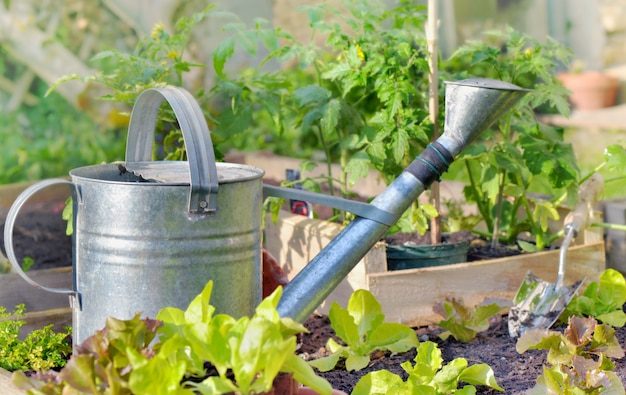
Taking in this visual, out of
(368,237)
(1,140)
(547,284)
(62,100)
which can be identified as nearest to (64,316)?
(368,237)

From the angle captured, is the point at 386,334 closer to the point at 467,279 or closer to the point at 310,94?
the point at 467,279

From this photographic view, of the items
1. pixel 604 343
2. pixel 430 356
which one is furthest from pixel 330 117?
pixel 604 343

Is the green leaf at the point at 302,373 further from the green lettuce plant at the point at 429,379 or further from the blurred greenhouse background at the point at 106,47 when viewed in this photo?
the blurred greenhouse background at the point at 106,47

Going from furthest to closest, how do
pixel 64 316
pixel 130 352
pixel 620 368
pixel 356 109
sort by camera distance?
pixel 356 109 < pixel 64 316 < pixel 620 368 < pixel 130 352

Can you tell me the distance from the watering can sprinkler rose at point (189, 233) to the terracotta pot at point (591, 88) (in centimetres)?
527

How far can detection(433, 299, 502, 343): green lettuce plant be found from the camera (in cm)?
238

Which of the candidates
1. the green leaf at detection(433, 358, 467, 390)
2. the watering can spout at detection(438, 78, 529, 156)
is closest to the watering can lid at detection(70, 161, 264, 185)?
the watering can spout at detection(438, 78, 529, 156)

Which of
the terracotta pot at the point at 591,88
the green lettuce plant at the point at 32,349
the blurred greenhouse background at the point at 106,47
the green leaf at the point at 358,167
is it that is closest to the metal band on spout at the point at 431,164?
the green leaf at the point at 358,167

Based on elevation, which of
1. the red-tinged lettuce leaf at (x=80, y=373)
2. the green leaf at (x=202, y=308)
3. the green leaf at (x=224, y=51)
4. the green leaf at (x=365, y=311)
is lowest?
the green leaf at (x=365, y=311)

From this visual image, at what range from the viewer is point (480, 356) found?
229 centimetres

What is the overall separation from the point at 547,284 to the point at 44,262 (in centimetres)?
176

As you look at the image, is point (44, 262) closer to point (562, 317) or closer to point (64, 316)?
point (64, 316)

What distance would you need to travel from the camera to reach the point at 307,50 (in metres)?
2.69

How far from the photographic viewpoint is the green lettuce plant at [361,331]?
6.92 ft
